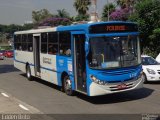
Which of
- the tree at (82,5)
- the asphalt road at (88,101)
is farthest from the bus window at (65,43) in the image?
the tree at (82,5)

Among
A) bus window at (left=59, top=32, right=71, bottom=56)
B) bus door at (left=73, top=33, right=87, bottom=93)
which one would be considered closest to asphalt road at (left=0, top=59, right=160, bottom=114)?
bus door at (left=73, top=33, right=87, bottom=93)

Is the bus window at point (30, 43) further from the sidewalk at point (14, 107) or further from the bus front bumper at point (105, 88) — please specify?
the bus front bumper at point (105, 88)

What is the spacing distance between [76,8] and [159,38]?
46.9 m

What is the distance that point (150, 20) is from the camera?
31.1m

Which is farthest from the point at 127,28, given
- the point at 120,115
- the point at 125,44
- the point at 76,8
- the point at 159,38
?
the point at 76,8

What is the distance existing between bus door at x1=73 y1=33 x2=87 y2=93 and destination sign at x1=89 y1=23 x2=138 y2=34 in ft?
2.00

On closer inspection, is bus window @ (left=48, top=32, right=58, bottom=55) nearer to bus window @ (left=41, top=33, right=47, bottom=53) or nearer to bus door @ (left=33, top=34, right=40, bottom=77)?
bus window @ (left=41, top=33, right=47, bottom=53)

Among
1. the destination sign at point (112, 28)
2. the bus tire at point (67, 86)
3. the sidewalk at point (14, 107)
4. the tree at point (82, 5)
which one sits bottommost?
the sidewalk at point (14, 107)

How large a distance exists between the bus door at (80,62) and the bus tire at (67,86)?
2.46 feet

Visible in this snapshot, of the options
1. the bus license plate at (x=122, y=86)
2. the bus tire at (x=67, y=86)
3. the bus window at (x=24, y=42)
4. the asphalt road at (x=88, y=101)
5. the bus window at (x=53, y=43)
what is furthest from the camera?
the bus window at (x=24, y=42)

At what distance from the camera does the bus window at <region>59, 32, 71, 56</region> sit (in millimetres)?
15034

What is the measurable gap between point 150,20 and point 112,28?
18294mm

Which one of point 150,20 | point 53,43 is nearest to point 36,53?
point 53,43

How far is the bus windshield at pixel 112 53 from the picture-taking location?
512 inches
